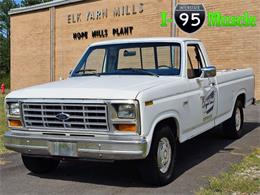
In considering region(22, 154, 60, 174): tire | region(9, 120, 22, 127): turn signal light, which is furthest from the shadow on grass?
region(9, 120, 22, 127): turn signal light

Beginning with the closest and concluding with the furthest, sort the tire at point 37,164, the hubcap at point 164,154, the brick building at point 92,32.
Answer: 1. the hubcap at point 164,154
2. the tire at point 37,164
3. the brick building at point 92,32

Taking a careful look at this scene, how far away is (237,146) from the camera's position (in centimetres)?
833

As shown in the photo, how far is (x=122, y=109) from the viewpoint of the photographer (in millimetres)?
5180

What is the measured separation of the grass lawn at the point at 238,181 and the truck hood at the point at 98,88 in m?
1.46

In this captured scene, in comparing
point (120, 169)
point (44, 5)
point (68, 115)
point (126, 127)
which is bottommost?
point (120, 169)

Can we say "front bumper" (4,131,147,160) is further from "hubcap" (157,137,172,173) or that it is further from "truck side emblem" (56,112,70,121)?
"hubcap" (157,137,172,173)

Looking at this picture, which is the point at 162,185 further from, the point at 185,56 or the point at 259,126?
the point at 259,126

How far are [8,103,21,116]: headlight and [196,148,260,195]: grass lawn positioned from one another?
101 inches

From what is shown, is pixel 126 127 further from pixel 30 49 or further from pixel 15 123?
pixel 30 49

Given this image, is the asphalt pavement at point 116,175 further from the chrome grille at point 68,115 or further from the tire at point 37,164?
the chrome grille at point 68,115

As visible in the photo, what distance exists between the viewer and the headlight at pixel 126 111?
202 inches

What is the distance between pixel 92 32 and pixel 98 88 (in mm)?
19982

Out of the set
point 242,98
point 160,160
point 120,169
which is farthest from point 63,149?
point 242,98

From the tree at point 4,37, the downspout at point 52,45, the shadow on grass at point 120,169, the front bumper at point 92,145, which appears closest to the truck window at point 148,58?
the shadow on grass at point 120,169
